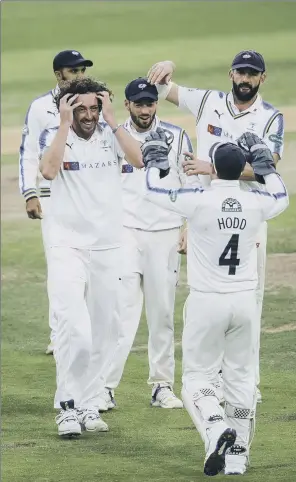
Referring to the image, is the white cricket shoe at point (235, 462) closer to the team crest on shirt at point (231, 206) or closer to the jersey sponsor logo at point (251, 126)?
the team crest on shirt at point (231, 206)

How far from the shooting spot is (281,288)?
11766 mm

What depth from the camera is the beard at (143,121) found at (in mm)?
8227

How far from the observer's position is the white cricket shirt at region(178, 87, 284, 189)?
25.9 feet

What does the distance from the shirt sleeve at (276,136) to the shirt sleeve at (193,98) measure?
17.8 inches

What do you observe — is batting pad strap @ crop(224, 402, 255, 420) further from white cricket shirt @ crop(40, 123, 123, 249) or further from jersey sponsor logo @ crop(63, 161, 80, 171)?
jersey sponsor logo @ crop(63, 161, 80, 171)

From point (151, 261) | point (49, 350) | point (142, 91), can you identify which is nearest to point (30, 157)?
point (142, 91)

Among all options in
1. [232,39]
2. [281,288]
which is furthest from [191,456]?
[232,39]

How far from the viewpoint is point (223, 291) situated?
21.2 ft

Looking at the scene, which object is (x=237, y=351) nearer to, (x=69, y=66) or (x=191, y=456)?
(x=191, y=456)

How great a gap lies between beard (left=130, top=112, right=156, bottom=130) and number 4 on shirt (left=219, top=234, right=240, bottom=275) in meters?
1.91

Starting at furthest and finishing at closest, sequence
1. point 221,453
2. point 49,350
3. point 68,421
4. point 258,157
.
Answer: point 49,350
point 68,421
point 258,157
point 221,453

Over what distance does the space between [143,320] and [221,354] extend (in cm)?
469

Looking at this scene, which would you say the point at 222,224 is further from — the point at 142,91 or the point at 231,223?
the point at 142,91

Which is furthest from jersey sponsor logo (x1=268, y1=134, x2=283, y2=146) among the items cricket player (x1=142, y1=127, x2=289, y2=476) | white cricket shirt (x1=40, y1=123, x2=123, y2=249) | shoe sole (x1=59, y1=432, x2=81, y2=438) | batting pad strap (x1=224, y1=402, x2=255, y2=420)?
shoe sole (x1=59, y1=432, x2=81, y2=438)
